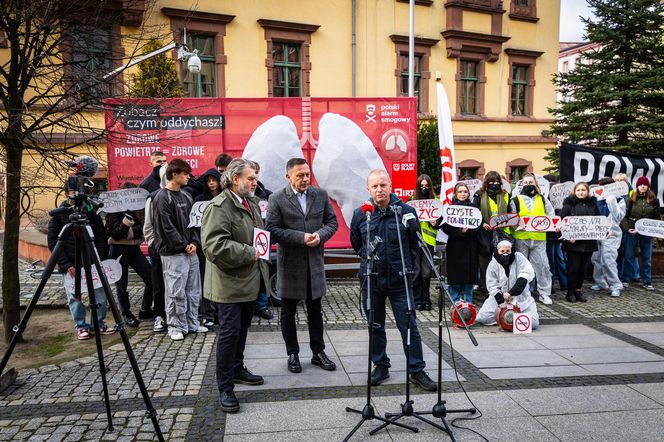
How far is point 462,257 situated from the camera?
25.3 ft

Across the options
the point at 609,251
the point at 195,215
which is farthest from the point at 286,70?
the point at 195,215

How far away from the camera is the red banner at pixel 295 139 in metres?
8.17

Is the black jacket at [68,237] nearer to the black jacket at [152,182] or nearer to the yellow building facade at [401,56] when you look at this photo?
the black jacket at [152,182]

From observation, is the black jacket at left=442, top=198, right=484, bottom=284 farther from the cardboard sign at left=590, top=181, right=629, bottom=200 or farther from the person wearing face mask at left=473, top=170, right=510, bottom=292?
the cardboard sign at left=590, top=181, right=629, bottom=200

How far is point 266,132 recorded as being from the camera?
8.52m

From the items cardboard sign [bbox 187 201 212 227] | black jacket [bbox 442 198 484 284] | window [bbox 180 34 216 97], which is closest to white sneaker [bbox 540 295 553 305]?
black jacket [bbox 442 198 484 284]

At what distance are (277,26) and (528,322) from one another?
1567cm

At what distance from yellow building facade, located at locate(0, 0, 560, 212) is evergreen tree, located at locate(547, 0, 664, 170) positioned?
6.36 meters

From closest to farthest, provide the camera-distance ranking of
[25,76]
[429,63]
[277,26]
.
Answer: [25,76]
[277,26]
[429,63]

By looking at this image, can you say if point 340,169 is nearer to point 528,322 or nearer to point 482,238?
point 482,238

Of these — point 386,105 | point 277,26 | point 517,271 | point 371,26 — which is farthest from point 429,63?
point 517,271

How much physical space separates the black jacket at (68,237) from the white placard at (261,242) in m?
2.49

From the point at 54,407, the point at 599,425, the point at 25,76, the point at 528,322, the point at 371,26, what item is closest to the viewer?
the point at 599,425

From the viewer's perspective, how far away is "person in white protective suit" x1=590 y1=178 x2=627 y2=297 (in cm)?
929
